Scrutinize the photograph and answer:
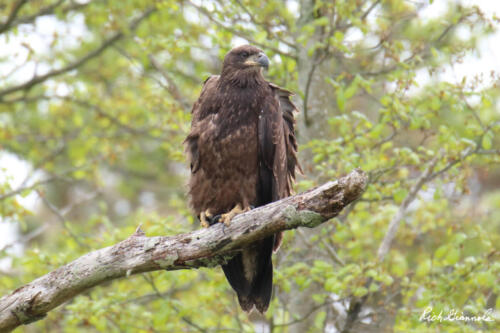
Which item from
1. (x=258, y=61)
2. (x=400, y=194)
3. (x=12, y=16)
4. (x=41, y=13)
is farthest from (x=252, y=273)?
(x=41, y=13)

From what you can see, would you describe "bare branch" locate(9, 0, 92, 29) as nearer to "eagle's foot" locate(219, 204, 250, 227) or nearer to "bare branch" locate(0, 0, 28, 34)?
"bare branch" locate(0, 0, 28, 34)

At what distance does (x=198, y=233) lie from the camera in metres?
3.90

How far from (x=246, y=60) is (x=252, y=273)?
1.75 m

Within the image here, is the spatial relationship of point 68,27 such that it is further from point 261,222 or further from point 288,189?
point 261,222

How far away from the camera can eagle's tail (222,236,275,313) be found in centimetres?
491

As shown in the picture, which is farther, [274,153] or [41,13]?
[41,13]

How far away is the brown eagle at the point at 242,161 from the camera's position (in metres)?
4.80

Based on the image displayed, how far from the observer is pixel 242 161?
189 inches

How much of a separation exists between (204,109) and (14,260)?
10.2 feet

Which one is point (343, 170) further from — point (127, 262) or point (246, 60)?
point (127, 262)

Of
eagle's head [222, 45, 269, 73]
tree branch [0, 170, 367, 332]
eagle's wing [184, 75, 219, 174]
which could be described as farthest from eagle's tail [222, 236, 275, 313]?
eagle's head [222, 45, 269, 73]

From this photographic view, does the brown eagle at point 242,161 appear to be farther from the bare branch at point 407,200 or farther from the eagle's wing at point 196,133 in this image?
the bare branch at point 407,200

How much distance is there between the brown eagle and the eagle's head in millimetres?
78

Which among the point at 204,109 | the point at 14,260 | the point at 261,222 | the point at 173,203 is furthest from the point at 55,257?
the point at 261,222
